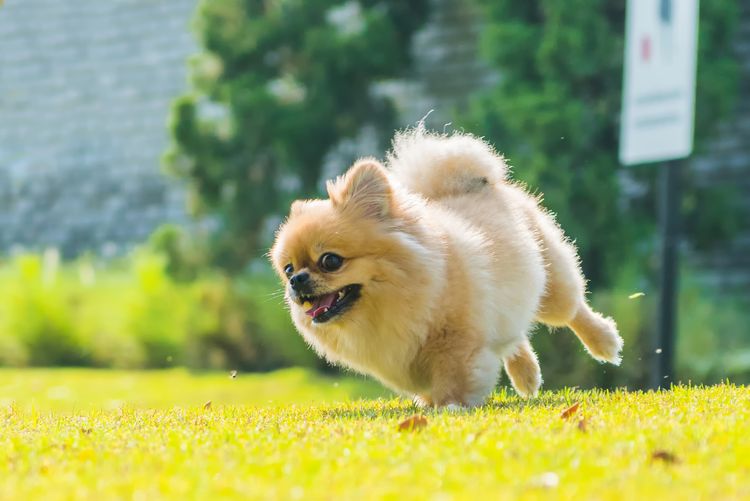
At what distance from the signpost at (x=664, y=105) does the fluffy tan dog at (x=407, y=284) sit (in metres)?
2.87

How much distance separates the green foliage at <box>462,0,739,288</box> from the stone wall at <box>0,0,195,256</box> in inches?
275

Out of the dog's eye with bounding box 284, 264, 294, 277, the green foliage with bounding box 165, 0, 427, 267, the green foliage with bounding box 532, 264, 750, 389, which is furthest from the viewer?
the green foliage with bounding box 165, 0, 427, 267

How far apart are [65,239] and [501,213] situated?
47.8ft

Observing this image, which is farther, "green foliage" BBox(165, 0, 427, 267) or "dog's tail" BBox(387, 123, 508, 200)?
"green foliage" BBox(165, 0, 427, 267)

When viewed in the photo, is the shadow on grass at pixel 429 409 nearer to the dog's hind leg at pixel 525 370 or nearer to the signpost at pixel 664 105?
the dog's hind leg at pixel 525 370

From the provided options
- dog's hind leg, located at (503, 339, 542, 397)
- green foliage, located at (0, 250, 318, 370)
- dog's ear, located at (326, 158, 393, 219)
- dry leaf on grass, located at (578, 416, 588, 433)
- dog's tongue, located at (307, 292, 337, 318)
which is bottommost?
green foliage, located at (0, 250, 318, 370)

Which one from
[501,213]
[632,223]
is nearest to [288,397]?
[632,223]

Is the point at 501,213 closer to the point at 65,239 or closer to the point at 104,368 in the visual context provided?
the point at 104,368

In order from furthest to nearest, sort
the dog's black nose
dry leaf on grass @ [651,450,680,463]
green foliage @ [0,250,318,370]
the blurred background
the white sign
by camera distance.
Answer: green foliage @ [0,250,318,370], the blurred background, the white sign, the dog's black nose, dry leaf on grass @ [651,450,680,463]

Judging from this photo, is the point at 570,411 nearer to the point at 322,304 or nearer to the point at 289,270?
the point at 322,304

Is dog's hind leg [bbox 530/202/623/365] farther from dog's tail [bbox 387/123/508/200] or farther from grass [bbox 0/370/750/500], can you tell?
grass [bbox 0/370/750/500]

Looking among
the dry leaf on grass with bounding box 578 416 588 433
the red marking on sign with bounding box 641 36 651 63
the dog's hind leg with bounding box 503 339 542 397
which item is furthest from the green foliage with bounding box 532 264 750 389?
the dry leaf on grass with bounding box 578 416 588 433

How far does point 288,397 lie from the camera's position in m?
12.1

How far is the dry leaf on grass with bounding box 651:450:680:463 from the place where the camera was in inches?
143
